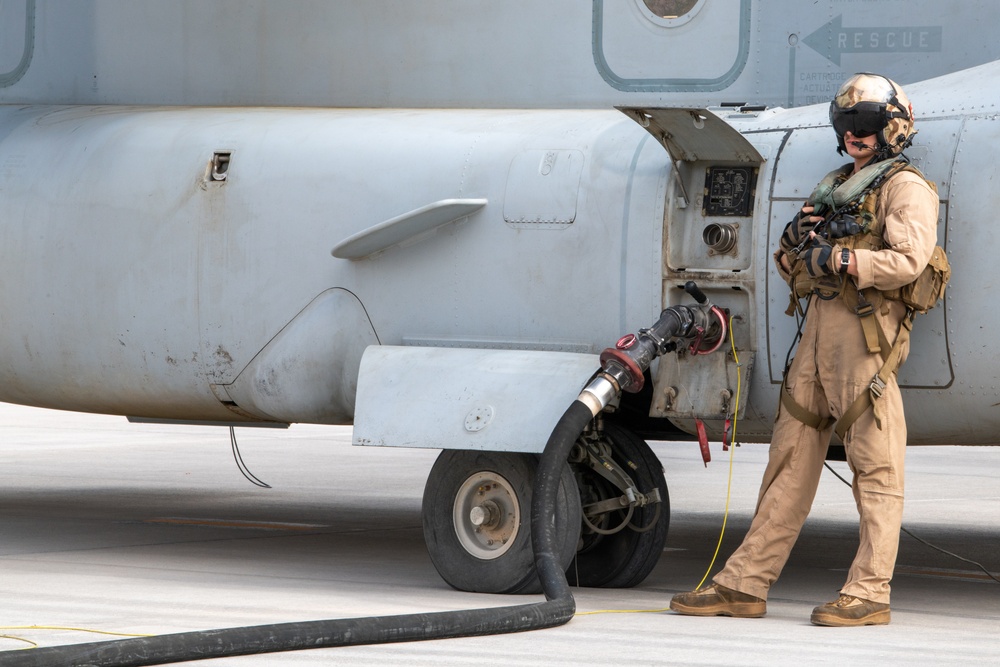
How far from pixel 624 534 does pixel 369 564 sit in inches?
59.8

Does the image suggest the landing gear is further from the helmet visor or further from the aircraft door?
the helmet visor

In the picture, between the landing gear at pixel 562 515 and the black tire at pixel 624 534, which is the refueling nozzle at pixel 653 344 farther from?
the black tire at pixel 624 534

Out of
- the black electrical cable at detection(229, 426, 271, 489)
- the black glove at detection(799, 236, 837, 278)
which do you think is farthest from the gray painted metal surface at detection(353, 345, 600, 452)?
the black electrical cable at detection(229, 426, 271, 489)

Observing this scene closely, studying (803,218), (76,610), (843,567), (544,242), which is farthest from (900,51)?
(76,610)

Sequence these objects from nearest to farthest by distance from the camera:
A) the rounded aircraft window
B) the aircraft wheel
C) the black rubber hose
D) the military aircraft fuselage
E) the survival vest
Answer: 1. the black rubber hose
2. the survival vest
3. the military aircraft fuselage
4. the aircraft wheel
5. the rounded aircraft window

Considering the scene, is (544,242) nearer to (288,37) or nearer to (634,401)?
(634,401)

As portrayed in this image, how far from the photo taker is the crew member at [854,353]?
6.66 m

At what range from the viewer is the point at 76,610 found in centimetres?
699

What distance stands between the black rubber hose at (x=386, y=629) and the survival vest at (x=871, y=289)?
1121 millimetres

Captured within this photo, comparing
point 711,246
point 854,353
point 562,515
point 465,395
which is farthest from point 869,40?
point 562,515

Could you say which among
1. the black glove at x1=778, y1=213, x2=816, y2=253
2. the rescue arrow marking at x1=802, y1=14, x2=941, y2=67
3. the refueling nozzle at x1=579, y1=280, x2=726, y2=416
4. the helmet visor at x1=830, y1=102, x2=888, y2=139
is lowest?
the refueling nozzle at x1=579, y1=280, x2=726, y2=416

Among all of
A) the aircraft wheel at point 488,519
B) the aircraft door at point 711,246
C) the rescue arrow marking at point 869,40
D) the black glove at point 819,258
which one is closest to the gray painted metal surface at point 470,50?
the rescue arrow marking at point 869,40

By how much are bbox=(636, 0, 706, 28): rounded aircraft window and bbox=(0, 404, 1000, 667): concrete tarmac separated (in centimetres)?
270

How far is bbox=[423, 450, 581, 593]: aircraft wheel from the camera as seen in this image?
7.39 meters
